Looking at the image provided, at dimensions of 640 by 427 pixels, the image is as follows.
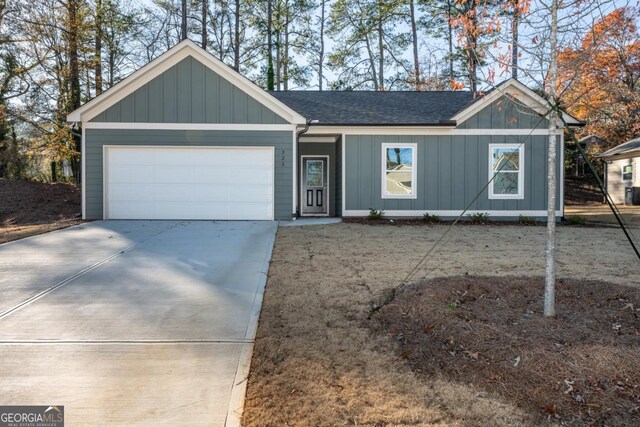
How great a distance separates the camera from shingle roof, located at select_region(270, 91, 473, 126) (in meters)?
12.1

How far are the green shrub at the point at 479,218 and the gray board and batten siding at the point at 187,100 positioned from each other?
6.61 m

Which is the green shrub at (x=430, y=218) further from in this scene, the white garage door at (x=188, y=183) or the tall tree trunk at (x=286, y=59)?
the tall tree trunk at (x=286, y=59)

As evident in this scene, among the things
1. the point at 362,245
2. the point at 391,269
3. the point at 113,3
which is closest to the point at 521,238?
the point at 362,245

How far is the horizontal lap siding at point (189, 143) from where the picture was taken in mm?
10852

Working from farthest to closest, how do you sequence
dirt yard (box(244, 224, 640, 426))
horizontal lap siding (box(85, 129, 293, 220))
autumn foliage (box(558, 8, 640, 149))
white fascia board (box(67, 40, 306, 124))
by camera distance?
horizontal lap siding (box(85, 129, 293, 220)) < white fascia board (box(67, 40, 306, 124)) < autumn foliage (box(558, 8, 640, 149)) < dirt yard (box(244, 224, 640, 426))

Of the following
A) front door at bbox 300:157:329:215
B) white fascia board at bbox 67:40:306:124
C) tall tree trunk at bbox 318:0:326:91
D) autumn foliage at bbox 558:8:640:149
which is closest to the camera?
autumn foliage at bbox 558:8:640:149

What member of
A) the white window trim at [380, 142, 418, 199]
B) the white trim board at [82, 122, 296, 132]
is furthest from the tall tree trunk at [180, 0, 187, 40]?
the white window trim at [380, 142, 418, 199]

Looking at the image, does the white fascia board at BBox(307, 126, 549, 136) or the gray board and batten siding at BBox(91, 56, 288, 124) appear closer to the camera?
the gray board and batten siding at BBox(91, 56, 288, 124)

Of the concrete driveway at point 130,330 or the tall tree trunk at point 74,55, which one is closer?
the concrete driveway at point 130,330

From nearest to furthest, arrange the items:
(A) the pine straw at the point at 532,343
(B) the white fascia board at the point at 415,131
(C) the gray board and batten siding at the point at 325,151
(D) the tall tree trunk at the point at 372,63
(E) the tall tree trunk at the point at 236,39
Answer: (A) the pine straw at the point at 532,343 < (B) the white fascia board at the point at 415,131 < (C) the gray board and batten siding at the point at 325,151 < (E) the tall tree trunk at the point at 236,39 < (D) the tall tree trunk at the point at 372,63

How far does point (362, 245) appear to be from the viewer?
7941mm

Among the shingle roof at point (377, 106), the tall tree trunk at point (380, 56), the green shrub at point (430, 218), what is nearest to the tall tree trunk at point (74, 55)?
the shingle roof at point (377, 106)

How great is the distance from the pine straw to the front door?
33.0 feet

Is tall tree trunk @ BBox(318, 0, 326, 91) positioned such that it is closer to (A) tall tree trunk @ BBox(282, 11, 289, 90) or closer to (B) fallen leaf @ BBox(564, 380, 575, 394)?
(A) tall tree trunk @ BBox(282, 11, 289, 90)
